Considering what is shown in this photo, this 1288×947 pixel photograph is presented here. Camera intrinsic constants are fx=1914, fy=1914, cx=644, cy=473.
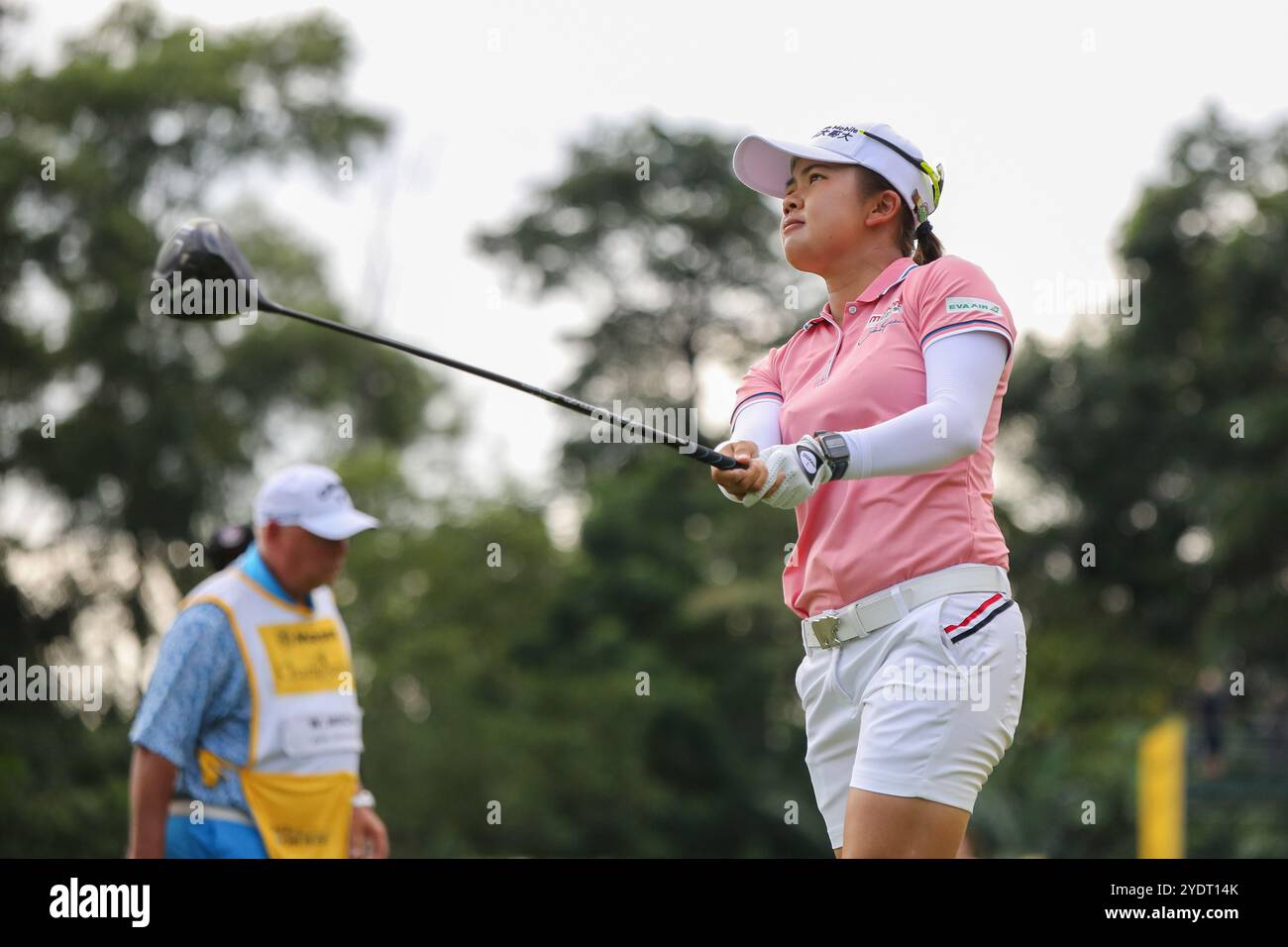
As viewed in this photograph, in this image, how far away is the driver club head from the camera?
4.85 m

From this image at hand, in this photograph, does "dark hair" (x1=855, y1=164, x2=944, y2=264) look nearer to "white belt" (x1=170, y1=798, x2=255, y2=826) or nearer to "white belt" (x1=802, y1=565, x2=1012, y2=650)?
"white belt" (x1=802, y1=565, x2=1012, y2=650)

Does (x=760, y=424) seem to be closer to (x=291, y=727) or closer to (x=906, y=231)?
(x=906, y=231)

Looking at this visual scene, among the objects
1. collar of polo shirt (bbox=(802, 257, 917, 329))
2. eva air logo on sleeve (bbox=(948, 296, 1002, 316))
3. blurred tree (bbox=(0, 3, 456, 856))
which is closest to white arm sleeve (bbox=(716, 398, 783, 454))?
collar of polo shirt (bbox=(802, 257, 917, 329))

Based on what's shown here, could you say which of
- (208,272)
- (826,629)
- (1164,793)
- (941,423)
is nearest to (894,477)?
(941,423)

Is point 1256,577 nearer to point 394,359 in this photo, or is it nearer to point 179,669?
point 394,359

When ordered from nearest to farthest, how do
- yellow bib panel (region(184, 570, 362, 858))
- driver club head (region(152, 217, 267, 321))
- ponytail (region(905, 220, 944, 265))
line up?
1. ponytail (region(905, 220, 944, 265))
2. driver club head (region(152, 217, 267, 321))
3. yellow bib panel (region(184, 570, 362, 858))

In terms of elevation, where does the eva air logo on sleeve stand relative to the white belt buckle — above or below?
above

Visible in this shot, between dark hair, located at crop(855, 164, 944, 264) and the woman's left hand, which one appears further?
dark hair, located at crop(855, 164, 944, 264)

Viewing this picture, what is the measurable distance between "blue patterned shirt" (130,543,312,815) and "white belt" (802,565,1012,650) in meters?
2.57

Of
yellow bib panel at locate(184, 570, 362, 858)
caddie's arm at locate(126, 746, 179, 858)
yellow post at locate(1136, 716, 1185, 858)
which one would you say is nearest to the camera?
caddie's arm at locate(126, 746, 179, 858)

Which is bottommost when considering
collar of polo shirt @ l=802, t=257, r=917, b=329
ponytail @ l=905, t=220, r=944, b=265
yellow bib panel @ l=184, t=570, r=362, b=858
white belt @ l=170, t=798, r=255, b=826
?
white belt @ l=170, t=798, r=255, b=826

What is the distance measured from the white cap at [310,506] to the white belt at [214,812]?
0.96m

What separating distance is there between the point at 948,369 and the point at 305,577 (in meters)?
2.98
